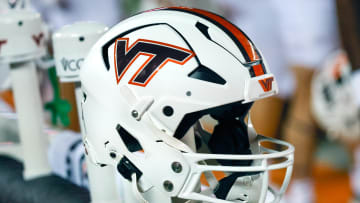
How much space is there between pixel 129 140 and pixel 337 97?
1.22 metres

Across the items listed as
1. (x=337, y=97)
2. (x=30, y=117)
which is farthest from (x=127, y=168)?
(x=337, y=97)

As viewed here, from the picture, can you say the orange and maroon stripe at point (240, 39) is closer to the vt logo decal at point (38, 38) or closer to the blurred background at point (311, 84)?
the vt logo decal at point (38, 38)

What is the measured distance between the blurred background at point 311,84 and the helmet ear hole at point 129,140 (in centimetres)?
92

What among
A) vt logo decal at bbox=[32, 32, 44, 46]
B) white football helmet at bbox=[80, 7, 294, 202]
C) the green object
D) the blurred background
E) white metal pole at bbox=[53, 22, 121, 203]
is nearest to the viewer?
white football helmet at bbox=[80, 7, 294, 202]

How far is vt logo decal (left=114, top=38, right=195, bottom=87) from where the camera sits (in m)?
1.02

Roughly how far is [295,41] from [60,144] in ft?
3.17

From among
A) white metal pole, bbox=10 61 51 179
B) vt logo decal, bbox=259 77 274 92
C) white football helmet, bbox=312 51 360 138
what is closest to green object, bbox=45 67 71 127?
white metal pole, bbox=10 61 51 179

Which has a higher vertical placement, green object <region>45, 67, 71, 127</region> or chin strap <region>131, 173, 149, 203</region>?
green object <region>45, 67, 71, 127</region>

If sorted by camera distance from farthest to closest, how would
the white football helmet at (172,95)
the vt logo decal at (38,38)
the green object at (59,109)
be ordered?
the green object at (59,109), the vt logo decal at (38,38), the white football helmet at (172,95)

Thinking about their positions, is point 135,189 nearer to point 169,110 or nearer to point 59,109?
point 169,110

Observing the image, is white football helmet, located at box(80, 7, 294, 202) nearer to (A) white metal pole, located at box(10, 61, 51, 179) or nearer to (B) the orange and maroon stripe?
(B) the orange and maroon stripe

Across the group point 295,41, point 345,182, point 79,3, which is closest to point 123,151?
point 295,41

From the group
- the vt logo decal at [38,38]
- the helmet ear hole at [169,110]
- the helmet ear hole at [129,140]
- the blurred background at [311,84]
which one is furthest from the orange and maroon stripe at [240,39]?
the blurred background at [311,84]

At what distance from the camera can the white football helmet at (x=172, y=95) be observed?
100 centimetres
